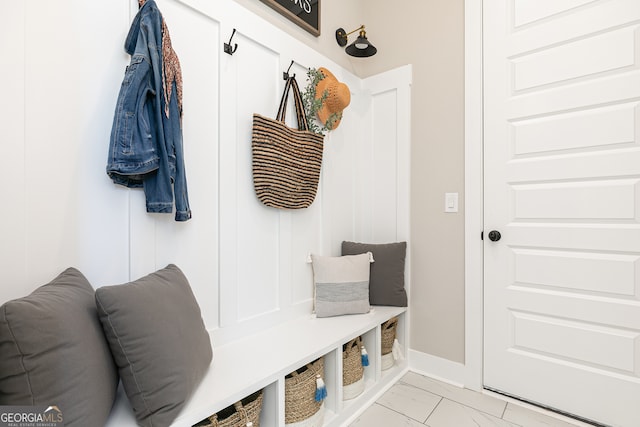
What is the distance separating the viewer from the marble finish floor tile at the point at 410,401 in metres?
1.71

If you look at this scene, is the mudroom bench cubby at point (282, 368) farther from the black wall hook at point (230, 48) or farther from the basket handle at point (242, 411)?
the black wall hook at point (230, 48)

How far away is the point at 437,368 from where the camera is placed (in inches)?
81.7

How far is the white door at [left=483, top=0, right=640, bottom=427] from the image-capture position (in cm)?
152

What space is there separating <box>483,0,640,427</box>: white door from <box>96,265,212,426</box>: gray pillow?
1.69m

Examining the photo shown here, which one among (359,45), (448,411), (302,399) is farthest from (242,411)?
(359,45)

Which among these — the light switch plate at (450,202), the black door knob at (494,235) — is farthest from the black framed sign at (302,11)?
the black door knob at (494,235)

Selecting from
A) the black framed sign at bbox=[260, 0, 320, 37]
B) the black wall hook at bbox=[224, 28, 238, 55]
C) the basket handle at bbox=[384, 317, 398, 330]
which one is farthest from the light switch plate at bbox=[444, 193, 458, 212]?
the black wall hook at bbox=[224, 28, 238, 55]

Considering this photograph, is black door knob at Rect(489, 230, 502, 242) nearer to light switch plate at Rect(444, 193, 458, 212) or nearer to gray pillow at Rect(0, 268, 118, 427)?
light switch plate at Rect(444, 193, 458, 212)

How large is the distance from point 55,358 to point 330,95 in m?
1.73

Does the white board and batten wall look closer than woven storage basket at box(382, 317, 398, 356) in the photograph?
Yes

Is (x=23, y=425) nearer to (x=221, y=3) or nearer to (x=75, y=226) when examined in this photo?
(x=75, y=226)

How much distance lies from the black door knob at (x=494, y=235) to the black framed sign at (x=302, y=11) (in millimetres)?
1644

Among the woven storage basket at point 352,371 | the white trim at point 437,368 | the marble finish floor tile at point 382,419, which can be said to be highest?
the woven storage basket at point 352,371

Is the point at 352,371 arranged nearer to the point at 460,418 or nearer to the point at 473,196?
the point at 460,418
